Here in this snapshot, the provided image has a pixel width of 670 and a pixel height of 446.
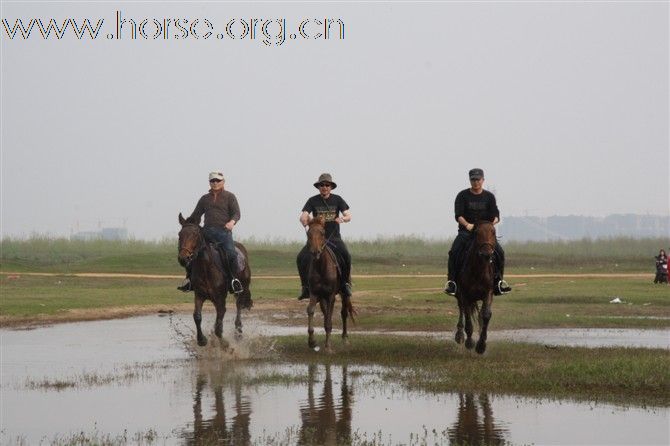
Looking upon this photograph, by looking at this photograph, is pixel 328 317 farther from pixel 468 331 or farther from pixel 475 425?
pixel 475 425

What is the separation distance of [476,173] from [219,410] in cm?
776

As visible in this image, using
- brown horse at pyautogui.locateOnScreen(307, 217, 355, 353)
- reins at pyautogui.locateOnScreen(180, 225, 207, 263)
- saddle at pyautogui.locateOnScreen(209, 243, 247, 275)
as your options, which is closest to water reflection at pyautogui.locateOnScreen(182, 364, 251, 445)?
reins at pyautogui.locateOnScreen(180, 225, 207, 263)

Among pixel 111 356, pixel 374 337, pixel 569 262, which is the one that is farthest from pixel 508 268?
pixel 111 356

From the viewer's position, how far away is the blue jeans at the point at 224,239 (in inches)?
825

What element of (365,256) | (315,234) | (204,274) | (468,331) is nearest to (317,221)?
(315,234)

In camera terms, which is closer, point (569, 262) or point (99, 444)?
point (99, 444)

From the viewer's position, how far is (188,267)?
2089cm

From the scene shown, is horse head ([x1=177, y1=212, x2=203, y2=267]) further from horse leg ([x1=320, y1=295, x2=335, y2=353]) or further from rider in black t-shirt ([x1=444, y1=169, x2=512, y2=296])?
rider in black t-shirt ([x1=444, y1=169, x2=512, y2=296])

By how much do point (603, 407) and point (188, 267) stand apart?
919 cm

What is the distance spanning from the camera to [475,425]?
12.7 m

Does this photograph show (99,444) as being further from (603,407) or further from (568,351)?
(568,351)

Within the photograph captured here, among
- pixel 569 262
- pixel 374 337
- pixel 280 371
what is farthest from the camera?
pixel 569 262

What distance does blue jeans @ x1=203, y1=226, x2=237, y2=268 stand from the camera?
21.0m

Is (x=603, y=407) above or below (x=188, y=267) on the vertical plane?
below
